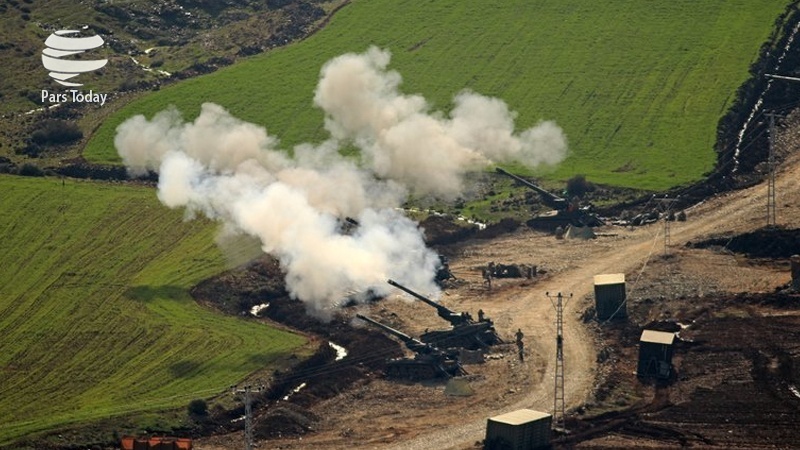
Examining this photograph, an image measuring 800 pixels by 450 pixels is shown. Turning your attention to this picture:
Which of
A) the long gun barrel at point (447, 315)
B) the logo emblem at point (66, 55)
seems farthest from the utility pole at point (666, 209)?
the logo emblem at point (66, 55)

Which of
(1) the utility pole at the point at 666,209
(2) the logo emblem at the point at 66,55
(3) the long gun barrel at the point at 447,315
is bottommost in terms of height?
(1) the utility pole at the point at 666,209

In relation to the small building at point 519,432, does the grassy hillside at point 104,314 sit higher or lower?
lower

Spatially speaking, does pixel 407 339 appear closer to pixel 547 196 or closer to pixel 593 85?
pixel 547 196

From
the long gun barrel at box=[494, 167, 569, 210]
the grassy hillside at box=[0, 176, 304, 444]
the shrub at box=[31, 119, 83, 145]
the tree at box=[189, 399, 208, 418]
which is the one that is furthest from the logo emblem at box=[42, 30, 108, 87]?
the tree at box=[189, 399, 208, 418]

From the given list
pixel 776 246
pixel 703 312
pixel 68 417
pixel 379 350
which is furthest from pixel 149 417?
pixel 776 246

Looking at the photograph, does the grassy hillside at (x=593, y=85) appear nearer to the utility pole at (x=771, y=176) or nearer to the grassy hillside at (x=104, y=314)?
the utility pole at (x=771, y=176)

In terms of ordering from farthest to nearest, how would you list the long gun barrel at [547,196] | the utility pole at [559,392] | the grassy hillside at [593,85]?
the grassy hillside at [593,85] < the long gun barrel at [547,196] < the utility pole at [559,392]

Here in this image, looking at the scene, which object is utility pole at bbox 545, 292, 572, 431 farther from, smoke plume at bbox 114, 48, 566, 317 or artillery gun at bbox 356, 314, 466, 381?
smoke plume at bbox 114, 48, 566, 317

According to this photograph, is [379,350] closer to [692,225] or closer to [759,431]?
A: [759,431]
